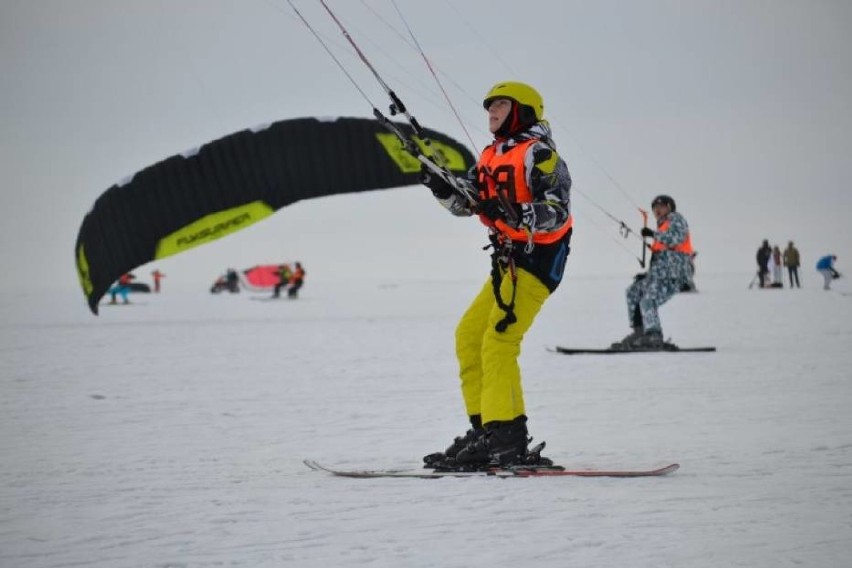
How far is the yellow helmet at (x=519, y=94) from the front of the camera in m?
5.36

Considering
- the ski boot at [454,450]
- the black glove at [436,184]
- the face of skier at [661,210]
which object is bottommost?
the ski boot at [454,450]

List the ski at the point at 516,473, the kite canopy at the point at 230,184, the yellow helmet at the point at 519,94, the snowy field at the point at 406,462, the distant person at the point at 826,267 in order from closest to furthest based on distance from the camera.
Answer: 1. the snowy field at the point at 406,462
2. the ski at the point at 516,473
3. the yellow helmet at the point at 519,94
4. the kite canopy at the point at 230,184
5. the distant person at the point at 826,267

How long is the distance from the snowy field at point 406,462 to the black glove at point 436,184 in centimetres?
141

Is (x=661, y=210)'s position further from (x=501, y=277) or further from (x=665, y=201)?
(x=501, y=277)

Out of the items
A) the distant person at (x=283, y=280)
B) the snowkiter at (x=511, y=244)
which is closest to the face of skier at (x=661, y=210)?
the snowkiter at (x=511, y=244)

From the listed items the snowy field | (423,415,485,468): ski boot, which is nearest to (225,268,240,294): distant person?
the snowy field

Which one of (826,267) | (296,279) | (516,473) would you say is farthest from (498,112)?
(296,279)

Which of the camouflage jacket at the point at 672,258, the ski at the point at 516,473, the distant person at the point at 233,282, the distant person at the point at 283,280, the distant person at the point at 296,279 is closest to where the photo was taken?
the ski at the point at 516,473

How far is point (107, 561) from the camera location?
12.0ft

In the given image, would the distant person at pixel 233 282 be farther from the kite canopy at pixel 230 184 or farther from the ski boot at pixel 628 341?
the ski boot at pixel 628 341

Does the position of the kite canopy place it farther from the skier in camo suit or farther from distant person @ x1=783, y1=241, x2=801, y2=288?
distant person @ x1=783, y1=241, x2=801, y2=288

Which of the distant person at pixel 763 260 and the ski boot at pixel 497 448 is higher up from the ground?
the distant person at pixel 763 260

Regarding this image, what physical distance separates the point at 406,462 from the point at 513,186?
163cm

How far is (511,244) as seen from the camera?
529 centimetres
